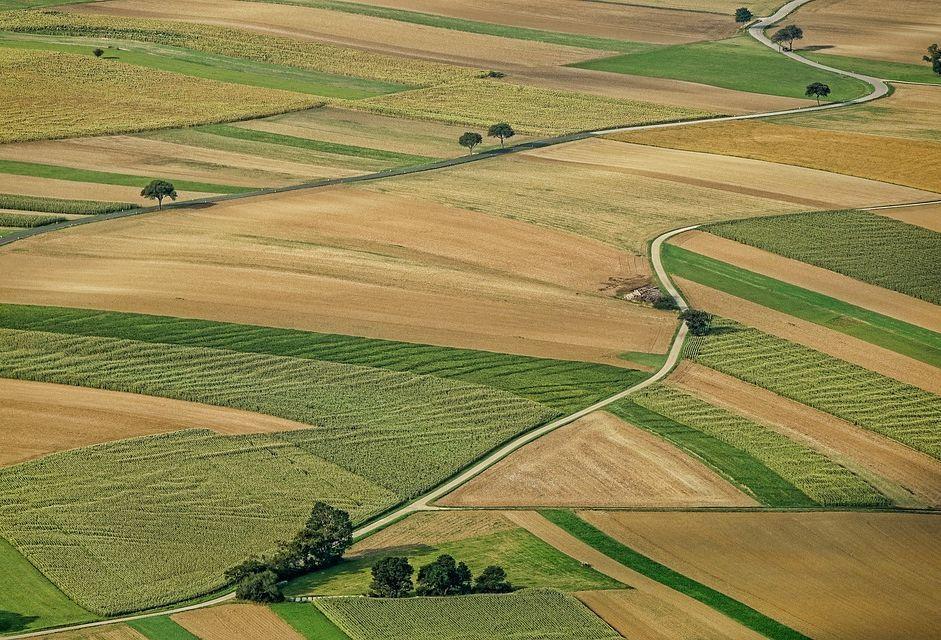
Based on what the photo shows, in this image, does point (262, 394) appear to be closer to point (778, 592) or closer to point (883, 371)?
point (778, 592)

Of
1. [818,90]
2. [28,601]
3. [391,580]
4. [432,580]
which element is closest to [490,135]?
[818,90]

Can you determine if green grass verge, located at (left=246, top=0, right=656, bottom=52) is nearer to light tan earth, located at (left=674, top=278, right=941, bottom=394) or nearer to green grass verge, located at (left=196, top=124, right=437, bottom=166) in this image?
green grass verge, located at (left=196, top=124, right=437, bottom=166)

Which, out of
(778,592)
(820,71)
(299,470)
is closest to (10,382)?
(299,470)

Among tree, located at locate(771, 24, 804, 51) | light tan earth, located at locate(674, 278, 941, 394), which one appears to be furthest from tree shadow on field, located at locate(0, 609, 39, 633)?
tree, located at locate(771, 24, 804, 51)

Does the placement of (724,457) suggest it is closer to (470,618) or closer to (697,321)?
(697,321)

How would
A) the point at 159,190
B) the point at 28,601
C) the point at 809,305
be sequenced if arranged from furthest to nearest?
the point at 159,190 → the point at 809,305 → the point at 28,601

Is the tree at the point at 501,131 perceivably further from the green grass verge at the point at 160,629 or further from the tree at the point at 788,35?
the green grass verge at the point at 160,629
